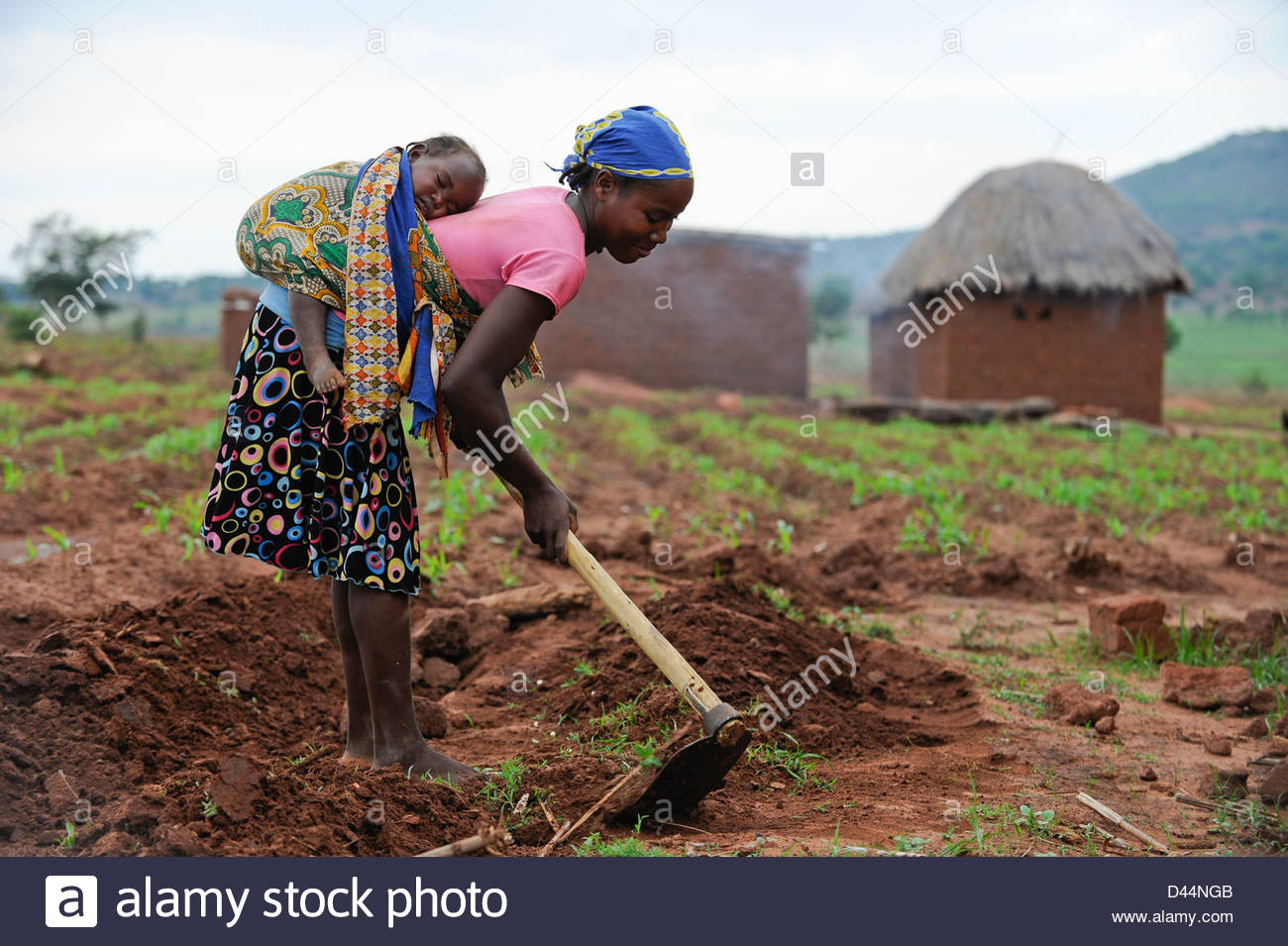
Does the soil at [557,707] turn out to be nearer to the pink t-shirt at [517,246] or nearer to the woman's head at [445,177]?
the pink t-shirt at [517,246]

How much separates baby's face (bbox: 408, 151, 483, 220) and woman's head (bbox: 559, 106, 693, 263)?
0.25m

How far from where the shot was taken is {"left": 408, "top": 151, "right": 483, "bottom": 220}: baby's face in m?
2.41

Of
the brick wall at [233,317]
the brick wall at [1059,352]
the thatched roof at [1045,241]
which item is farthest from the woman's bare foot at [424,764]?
the brick wall at [233,317]

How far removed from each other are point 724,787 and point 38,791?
5.00 ft

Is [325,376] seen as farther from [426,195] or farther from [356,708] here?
[356,708]

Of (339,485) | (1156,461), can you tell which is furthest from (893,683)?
(1156,461)

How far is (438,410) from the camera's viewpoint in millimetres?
2410

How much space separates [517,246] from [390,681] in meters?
1.01

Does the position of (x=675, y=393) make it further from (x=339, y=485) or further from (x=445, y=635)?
(x=339, y=485)

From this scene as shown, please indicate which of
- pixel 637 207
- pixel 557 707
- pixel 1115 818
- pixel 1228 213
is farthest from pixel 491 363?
pixel 1228 213

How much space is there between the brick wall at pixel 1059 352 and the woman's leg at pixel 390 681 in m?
13.5

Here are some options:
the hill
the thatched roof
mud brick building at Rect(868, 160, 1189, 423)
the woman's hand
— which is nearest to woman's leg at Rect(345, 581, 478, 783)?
the woman's hand

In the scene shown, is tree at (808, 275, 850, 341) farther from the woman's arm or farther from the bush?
the woman's arm
